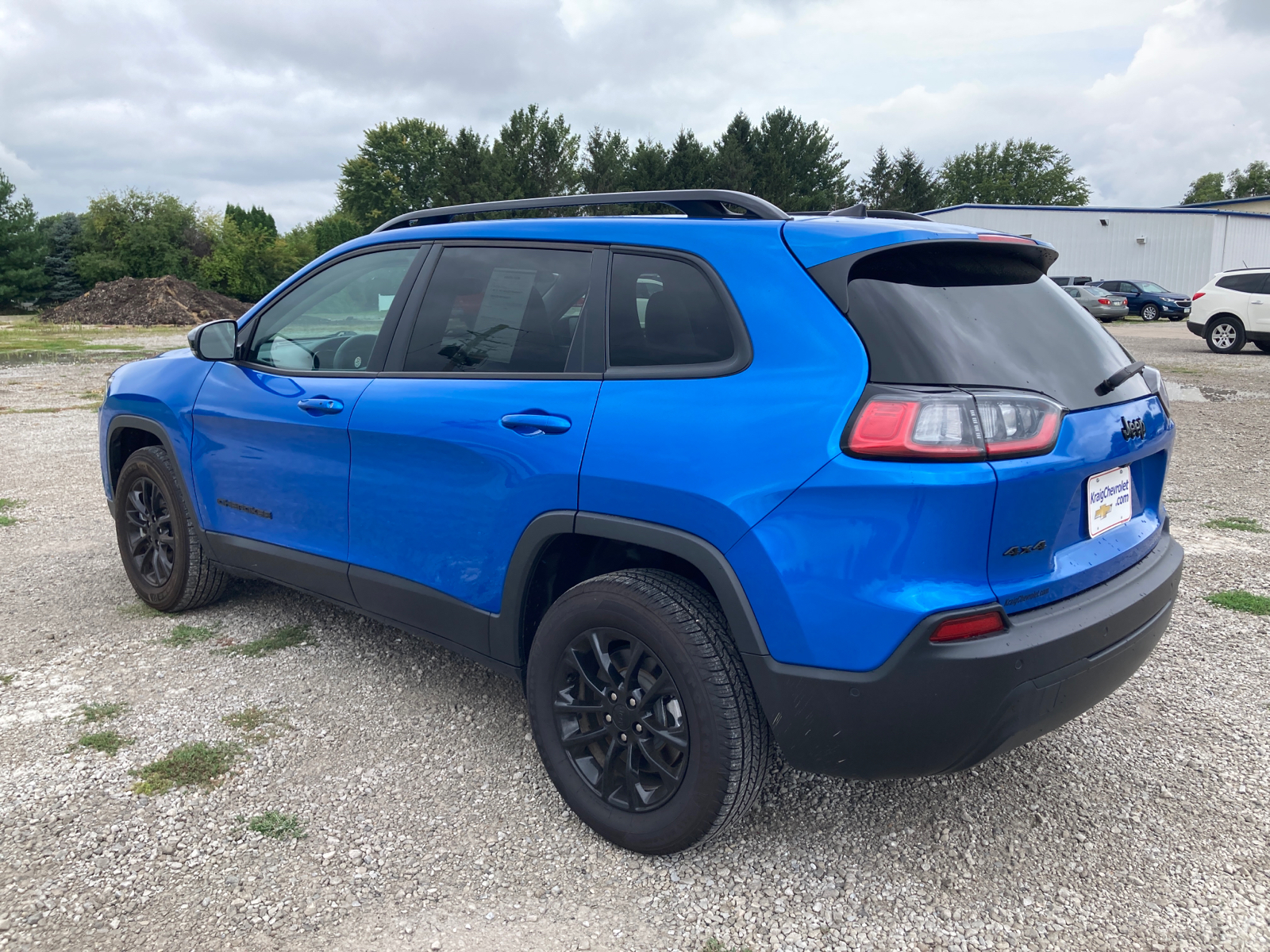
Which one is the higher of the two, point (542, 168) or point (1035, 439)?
point (542, 168)

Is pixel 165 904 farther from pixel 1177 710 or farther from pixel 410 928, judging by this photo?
pixel 1177 710

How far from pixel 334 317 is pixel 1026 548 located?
2.71m

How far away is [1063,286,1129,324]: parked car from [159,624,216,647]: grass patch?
3200 cm

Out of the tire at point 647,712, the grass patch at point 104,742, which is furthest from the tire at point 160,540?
the tire at point 647,712

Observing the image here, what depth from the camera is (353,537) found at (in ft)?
10.8

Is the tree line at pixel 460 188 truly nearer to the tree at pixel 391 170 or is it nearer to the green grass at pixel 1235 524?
the tree at pixel 391 170

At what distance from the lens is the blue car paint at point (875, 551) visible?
2010 mm

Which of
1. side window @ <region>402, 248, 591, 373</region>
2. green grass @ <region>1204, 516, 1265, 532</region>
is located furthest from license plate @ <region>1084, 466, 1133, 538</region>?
green grass @ <region>1204, 516, 1265, 532</region>

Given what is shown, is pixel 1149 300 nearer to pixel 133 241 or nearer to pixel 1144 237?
pixel 1144 237

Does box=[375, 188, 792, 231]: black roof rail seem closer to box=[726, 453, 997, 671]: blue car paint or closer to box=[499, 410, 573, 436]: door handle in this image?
box=[499, 410, 573, 436]: door handle

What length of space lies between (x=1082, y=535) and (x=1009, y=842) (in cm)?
95

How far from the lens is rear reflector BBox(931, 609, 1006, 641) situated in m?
2.03

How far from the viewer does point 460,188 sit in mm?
64625

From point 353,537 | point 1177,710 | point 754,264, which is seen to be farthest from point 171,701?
point 1177,710
